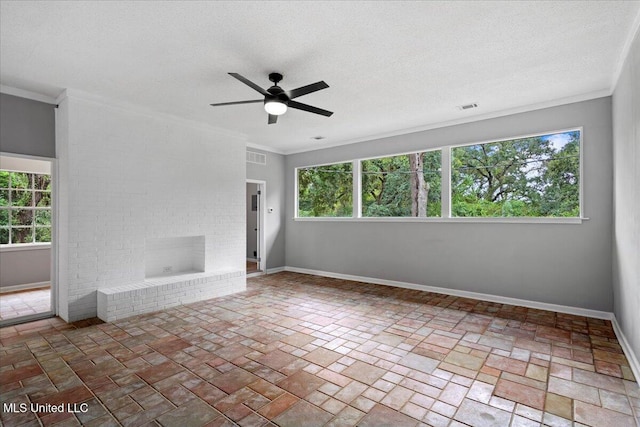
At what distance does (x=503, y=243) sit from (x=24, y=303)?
6.76m

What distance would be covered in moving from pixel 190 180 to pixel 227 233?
1.07 metres

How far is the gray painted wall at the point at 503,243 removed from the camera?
3934 mm

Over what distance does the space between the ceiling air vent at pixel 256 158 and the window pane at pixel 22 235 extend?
12.7 ft

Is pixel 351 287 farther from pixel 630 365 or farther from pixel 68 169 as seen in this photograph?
pixel 68 169

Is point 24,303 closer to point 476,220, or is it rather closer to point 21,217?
point 21,217

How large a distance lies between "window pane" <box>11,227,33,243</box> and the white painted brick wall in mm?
2156

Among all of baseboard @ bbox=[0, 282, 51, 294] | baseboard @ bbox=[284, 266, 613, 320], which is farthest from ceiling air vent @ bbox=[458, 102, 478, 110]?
baseboard @ bbox=[0, 282, 51, 294]

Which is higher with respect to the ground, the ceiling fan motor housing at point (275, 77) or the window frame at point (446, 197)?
the ceiling fan motor housing at point (275, 77)

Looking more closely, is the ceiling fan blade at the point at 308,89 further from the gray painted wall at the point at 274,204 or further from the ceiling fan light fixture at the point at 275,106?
the gray painted wall at the point at 274,204

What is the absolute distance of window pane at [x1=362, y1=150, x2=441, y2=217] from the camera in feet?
17.5

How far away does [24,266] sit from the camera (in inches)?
212

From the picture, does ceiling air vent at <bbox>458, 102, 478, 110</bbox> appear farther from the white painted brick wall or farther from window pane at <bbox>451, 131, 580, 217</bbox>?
the white painted brick wall

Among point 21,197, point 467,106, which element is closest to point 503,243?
point 467,106

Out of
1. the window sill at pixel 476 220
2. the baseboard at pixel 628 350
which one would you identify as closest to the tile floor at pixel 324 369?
the baseboard at pixel 628 350
